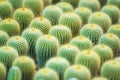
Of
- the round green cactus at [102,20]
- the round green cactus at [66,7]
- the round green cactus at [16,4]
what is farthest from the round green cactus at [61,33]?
the round green cactus at [16,4]

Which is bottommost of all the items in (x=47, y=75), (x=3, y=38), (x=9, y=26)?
(x=47, y=75)

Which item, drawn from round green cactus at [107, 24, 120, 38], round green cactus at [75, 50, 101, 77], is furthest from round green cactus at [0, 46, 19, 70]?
round green cactus at [107, 24, 120, 38]

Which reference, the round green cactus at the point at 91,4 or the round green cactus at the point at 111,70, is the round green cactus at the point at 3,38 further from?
the round green cactus at the point at 91,4

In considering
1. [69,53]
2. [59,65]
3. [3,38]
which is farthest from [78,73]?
[3,38]

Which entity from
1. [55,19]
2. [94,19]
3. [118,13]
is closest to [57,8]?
[55,19]

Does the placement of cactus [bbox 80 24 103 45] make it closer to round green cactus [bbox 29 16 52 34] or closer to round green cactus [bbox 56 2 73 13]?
round green cactus [bbox 29 16 52 34]

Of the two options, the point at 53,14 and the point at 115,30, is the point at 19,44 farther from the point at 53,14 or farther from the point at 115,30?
the point at 115,30
